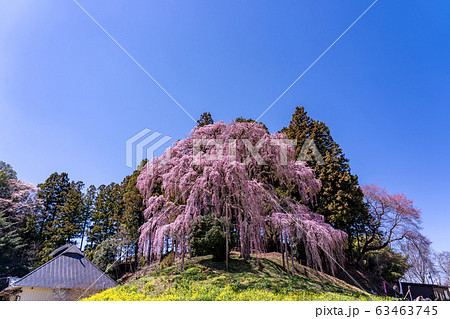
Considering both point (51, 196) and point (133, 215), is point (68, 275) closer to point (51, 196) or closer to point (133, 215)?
point (133, 215)

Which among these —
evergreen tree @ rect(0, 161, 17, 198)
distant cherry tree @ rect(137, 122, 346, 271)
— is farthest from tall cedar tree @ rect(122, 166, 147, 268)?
evergreen tree @ rect(0, 161, 17, 198)

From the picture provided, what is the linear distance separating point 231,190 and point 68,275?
8592mm

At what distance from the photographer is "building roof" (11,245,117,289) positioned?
10352mm

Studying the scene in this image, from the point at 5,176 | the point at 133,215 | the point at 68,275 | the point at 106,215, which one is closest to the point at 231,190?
the point at 68,275

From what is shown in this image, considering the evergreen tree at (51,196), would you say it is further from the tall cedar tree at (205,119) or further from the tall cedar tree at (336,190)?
the tall cedar tree at (336,190)

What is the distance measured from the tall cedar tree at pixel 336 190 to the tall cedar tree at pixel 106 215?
52.0ft

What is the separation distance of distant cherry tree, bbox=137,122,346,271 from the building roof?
3899mm

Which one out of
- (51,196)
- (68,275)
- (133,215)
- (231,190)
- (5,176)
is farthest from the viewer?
(51,196)

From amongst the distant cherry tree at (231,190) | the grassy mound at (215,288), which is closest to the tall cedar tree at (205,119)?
the distant cherry tree at (231,190)

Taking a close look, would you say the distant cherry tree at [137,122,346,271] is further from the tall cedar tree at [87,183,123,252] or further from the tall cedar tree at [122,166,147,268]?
the tall cedar tree at [87,183,123,252]

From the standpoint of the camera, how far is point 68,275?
11297mm

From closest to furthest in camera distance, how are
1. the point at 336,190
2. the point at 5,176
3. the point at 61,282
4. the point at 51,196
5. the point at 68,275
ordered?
the point at 61,282
the point at 68,275
the point at 336,190
the point at 5,176
the point at 51,196

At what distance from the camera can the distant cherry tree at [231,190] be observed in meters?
9.42
